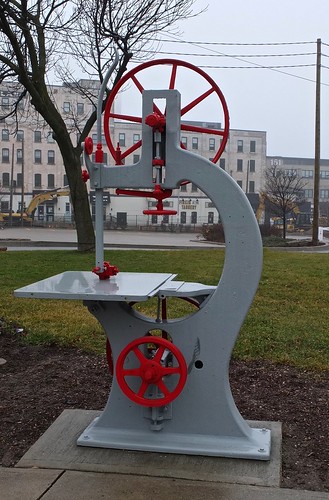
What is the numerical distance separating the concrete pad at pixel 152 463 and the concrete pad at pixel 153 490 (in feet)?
0.25

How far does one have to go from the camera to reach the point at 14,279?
10.6m

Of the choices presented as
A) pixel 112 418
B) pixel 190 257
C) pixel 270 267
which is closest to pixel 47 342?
pixel 112 418

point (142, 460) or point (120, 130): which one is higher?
point (120, 130)

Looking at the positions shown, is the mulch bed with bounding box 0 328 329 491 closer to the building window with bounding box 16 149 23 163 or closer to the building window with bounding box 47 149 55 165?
the building window with bounding box 47 149 55 165

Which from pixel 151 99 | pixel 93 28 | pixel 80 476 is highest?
pixel 93 28

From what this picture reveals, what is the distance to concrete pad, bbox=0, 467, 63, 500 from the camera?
304cm

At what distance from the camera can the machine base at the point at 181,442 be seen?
3514 mm

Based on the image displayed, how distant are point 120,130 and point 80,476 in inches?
2676

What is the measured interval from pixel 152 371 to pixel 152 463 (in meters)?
0.53

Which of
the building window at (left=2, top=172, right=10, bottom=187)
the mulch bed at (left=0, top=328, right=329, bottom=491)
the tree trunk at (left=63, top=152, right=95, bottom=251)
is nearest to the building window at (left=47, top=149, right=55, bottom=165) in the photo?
the building window at (left=2, top=172, right=10, bottom=187)

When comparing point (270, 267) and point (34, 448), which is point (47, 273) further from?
point (34, 448)

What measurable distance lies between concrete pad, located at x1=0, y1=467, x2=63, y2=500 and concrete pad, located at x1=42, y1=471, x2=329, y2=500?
0.20ft

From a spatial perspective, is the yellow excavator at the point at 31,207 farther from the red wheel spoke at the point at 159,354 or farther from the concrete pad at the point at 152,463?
the red wheel spoke at the point at 159,354

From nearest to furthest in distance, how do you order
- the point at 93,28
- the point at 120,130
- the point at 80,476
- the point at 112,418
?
the point at 80,476 < the point at 112,418 < the point at 93,28 < the point at 120,130
